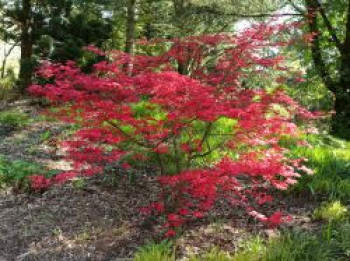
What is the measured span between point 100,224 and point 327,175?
2953 mm

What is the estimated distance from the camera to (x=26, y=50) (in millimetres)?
13477

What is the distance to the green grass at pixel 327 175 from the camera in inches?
201

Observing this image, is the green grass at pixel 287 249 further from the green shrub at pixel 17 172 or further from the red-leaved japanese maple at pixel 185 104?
the green shrub at pixel 17 172

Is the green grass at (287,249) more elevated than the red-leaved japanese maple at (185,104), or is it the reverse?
the red-leaved japanese maple at (185,104)

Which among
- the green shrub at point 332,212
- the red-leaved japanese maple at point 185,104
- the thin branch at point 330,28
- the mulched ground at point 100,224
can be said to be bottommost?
the mulched ground at point 100,224

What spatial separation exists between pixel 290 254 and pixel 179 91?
1.75 metres

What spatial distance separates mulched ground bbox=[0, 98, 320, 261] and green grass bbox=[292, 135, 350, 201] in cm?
21

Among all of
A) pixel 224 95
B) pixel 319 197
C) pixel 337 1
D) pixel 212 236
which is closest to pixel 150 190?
pixel 212 236

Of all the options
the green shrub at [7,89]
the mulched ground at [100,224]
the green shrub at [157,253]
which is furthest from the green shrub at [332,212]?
the green shrub at [7,89]

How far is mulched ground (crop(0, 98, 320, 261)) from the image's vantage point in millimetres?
4172

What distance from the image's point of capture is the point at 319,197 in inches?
202

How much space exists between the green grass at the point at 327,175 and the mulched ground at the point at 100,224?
21 centimetres

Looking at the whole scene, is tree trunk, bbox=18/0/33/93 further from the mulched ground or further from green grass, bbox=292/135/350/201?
green grass, bbox=292/135/350/201

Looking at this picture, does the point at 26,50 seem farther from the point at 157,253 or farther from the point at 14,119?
the point at 157,253
